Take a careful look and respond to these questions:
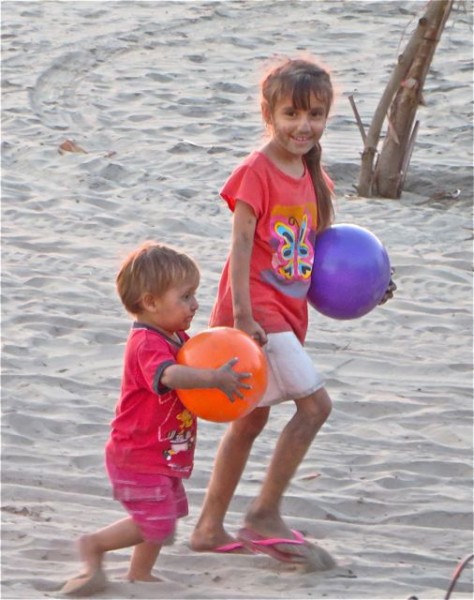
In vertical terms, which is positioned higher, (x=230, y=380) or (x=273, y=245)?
(x=273, y=245)

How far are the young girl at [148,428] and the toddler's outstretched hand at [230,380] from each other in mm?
212

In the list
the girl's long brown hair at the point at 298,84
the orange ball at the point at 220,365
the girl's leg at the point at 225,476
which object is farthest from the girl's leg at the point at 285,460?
the girl's long brown hair at the point at 298,84

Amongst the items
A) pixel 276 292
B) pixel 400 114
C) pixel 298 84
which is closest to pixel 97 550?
pixel 276 292

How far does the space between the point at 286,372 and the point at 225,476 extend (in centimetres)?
45

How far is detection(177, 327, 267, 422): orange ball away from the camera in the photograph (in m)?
4.05

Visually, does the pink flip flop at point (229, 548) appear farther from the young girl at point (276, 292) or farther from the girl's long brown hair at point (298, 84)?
the girl's long brown hair at point (298, 84)

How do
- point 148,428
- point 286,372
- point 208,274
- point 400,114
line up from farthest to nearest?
point 400,114
point 208,274
point 286,372
point 148,428

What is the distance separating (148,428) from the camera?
419 centimetres

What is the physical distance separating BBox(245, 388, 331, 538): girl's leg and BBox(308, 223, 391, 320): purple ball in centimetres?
35

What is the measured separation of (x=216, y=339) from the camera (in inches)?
161

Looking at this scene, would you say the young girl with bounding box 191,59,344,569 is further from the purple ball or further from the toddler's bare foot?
the toddler's bare foot

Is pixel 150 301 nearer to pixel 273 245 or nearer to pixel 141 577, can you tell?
pixel 273 245

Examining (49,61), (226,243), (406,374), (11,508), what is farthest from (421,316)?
(49,61)

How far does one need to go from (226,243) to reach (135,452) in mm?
4372
